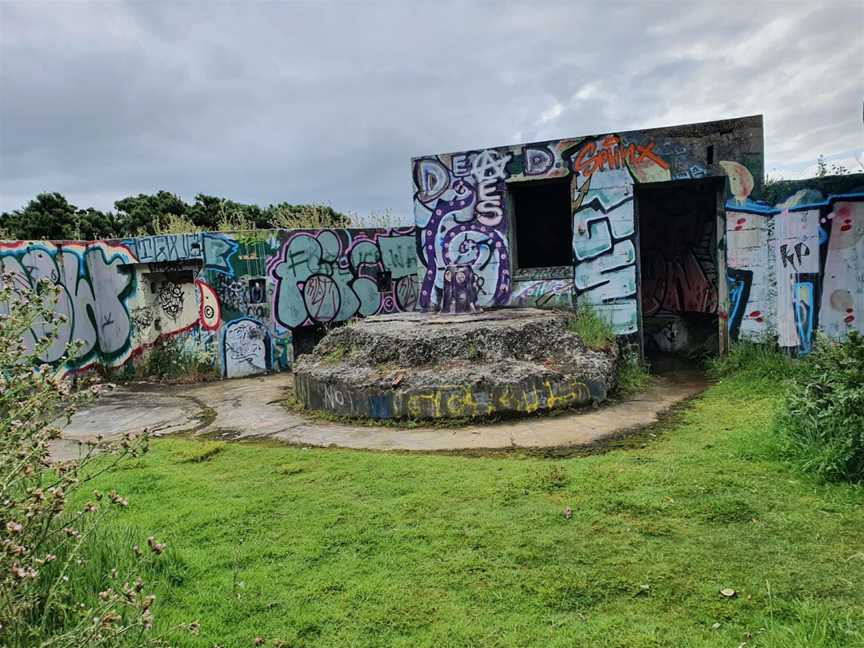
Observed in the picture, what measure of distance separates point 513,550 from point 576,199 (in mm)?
7359

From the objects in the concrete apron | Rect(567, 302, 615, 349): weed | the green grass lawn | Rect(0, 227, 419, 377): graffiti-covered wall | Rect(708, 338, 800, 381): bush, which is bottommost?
the concrete apron

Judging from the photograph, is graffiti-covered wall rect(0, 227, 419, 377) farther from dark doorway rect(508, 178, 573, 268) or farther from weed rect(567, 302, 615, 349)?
weed rect(567, 302, 615, 349)

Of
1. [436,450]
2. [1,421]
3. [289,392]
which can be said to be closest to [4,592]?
[1,421]

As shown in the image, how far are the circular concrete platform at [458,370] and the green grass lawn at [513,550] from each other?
56.3 inches

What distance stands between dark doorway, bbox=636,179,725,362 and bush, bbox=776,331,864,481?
6470 mm

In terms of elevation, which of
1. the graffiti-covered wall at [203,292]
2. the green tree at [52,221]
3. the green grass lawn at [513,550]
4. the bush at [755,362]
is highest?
the green tree at [52,221]

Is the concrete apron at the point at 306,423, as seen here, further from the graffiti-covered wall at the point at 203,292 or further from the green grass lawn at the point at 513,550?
the graffiti-covered wall at the point at 203,292

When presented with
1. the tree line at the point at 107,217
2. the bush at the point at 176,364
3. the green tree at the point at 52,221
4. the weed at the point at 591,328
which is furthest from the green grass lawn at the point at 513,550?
the green tree at the point at 52,221

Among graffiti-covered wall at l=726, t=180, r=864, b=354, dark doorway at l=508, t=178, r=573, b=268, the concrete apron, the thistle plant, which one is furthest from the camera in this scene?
dark doorway at l=508, t=178, r=573, b=268

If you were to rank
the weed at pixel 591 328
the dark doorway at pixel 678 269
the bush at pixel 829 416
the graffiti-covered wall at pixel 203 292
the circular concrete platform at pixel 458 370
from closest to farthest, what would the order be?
the bush at pixel 829 416, the circular concrete platform at pixel 458 370, the weed at pixel 591 328, the dark doorway at pixel 678 269, the graffiti-covered wall at pixel 203 292

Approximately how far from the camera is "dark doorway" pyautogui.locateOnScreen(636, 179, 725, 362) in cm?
1172

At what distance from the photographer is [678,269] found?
40.4 feet

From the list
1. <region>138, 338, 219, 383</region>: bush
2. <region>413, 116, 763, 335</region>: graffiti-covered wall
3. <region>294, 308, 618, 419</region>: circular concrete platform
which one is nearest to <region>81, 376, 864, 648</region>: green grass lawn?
<region>294, 308, 618, 419</region>: circular concrete platform

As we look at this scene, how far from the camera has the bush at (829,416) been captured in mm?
4164
